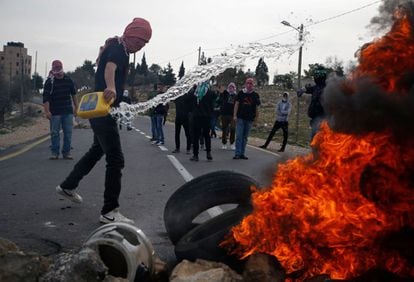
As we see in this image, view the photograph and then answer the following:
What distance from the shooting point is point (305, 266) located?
359 centimetres

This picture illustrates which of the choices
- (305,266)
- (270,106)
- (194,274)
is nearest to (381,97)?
(305,266)

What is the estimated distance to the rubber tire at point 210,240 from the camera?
152 inches

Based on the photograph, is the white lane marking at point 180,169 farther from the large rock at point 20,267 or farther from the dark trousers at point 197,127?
the large rock at point 20,267

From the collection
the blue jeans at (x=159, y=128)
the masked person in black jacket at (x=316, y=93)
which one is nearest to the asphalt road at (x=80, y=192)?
the masked person in black jacket at (x=316, y=93)

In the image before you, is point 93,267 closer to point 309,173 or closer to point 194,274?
point 194,274

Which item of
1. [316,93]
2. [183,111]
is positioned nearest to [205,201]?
[316,93]

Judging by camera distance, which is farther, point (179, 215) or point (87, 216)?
point (87, 216)

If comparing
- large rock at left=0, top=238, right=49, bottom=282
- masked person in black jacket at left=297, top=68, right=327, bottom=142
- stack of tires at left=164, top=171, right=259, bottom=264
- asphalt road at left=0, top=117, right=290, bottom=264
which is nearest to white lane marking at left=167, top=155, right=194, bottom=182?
asphalt road at left=0, top=117, right=290, bottom=264

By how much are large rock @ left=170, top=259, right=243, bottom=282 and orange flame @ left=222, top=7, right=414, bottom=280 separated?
0.95ft

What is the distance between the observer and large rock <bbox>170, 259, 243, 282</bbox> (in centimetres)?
334

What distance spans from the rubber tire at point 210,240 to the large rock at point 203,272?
20 centimetres

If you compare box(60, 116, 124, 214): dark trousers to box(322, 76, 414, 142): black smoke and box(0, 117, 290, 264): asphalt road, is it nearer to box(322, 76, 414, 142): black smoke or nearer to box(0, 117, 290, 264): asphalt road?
box(0, 117, 290, 264): asphalt road

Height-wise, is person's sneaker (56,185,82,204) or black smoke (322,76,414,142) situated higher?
black smoke (322,76,414,142)

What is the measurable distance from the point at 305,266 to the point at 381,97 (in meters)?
1.29
